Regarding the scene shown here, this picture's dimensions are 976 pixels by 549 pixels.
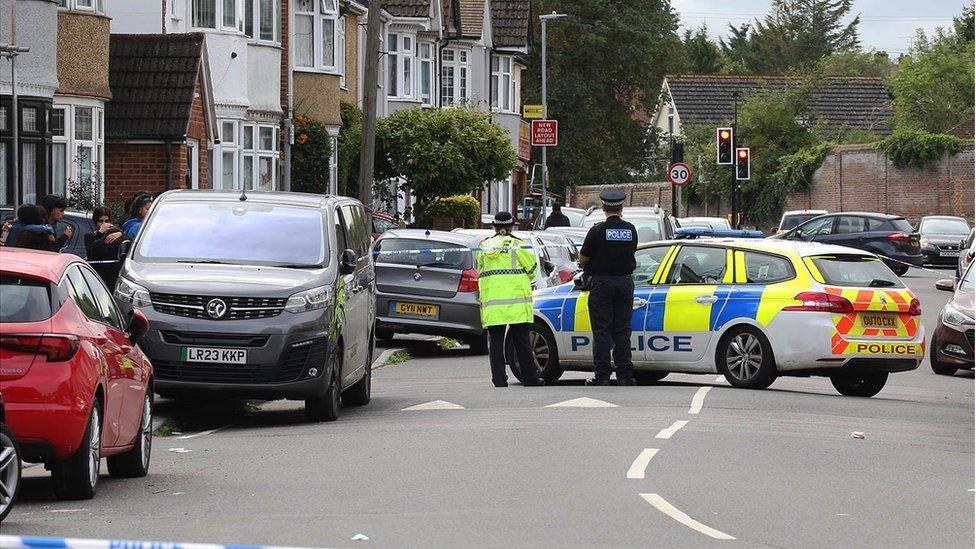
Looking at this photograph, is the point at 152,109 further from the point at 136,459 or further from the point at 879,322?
the point at 136,459

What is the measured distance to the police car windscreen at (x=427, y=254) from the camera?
23.6 meters

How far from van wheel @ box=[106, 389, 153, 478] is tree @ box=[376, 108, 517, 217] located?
112 feet

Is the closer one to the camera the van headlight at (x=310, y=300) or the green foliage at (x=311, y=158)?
the van headlight at (x=310, y=300)

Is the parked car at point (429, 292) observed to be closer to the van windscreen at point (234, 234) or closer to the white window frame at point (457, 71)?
the van windscreen at point (234, 234)

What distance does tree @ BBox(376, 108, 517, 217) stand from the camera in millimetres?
46031

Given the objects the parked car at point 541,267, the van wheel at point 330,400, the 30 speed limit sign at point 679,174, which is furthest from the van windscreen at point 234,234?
the 30 speed limit sign at point 679,174

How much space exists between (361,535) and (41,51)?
1971 cm

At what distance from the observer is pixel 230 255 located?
1531 cm

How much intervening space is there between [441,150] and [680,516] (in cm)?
3654

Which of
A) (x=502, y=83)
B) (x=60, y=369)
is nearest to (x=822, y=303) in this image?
(x=60, y=369)

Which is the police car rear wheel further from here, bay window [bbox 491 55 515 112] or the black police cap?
bay window [bbox 491 55 515 112]

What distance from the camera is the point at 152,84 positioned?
33.3 metres

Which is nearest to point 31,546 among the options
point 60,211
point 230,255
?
point 230,255

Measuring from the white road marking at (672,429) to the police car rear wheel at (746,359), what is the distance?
2.83 m
